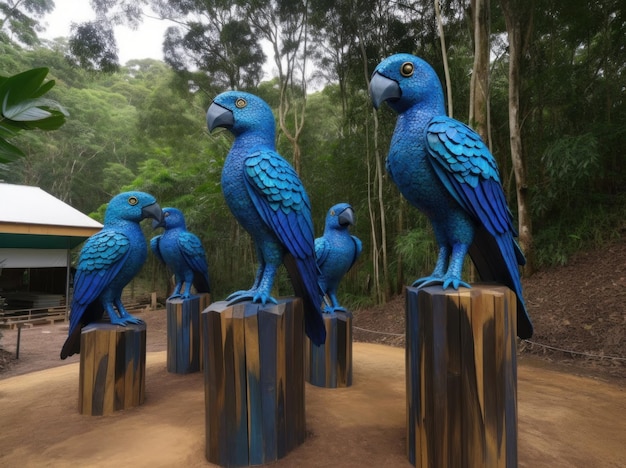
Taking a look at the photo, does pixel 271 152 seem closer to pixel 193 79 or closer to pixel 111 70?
pixel 111 70

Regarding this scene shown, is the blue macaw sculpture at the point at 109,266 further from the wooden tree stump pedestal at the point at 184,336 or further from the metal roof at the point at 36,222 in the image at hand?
the metal roof at the point at 36,222

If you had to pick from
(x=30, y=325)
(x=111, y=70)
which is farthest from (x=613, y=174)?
(x=30, y=325)

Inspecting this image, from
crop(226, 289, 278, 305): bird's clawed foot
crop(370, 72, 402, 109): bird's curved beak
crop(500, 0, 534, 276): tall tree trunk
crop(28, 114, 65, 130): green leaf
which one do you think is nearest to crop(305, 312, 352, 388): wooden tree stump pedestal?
crop(226, 289, 278, 305): bird's clawed foot

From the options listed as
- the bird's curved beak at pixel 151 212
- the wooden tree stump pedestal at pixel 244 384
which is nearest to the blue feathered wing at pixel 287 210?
the wooden tree stump pedestal at pixel 244 384

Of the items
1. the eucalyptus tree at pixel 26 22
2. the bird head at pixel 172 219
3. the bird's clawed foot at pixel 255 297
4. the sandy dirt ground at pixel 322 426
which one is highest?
the eucalyptus tree at pixel 26 22

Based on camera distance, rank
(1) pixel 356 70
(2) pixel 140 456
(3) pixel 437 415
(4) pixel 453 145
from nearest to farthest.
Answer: (3) pixel 437 415
(4) pixel 453 145
(2) pixel 140 456
(1) pixel 356 70

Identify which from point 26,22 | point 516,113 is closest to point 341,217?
point 516,113

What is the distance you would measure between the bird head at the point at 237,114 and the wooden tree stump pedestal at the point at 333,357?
76.1 inches

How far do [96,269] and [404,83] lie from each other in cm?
275

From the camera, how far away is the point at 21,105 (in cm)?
99

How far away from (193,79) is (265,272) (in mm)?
9028

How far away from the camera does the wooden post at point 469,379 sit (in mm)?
1626

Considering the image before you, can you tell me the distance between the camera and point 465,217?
6.21 ft

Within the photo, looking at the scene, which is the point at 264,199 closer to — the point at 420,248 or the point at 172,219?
the point at 172,219
